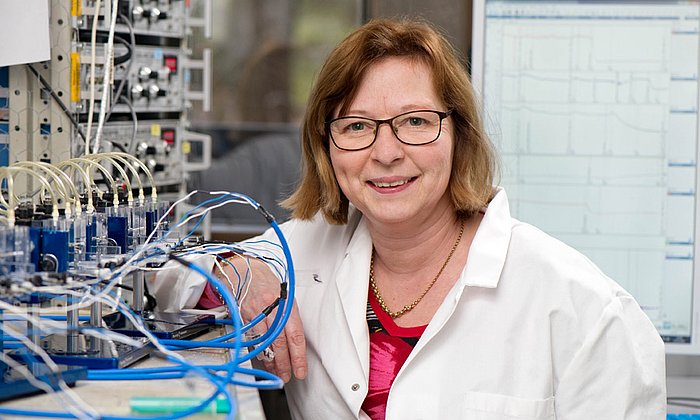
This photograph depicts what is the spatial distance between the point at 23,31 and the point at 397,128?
2.66ft

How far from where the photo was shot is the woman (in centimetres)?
162

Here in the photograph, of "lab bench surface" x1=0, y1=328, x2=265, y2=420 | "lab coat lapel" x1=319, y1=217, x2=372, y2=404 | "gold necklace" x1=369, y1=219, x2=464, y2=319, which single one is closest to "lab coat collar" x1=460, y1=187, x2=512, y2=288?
"gold necklace" x1=369, y1=219, x2=464, y2=319

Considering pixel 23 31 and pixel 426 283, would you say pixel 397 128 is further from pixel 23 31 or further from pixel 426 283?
pixel 23 31

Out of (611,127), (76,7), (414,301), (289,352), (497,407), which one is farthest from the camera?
(611,127)

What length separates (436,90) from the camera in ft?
5.85

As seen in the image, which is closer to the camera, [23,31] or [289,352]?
[289,352]

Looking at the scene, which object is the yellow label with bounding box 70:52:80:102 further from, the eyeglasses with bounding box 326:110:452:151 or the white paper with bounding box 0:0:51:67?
the eyeglasses with bounding box 326:110:452:151

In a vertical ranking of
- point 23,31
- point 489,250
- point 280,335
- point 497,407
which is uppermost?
point 23,31

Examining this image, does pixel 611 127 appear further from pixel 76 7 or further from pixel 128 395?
pixel 128 395

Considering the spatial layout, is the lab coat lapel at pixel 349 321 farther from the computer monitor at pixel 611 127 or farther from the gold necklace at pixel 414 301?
the computer monitor at pixel 611 127

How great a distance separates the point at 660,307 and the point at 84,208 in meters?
1.66

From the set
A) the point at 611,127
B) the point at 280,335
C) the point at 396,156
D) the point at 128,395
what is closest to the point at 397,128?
the point at 396,156

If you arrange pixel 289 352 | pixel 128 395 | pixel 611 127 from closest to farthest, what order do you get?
1. pixel 128 395
2. pixel 289 352
3. pixel 611 127

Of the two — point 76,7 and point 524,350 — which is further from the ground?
point 76,7
